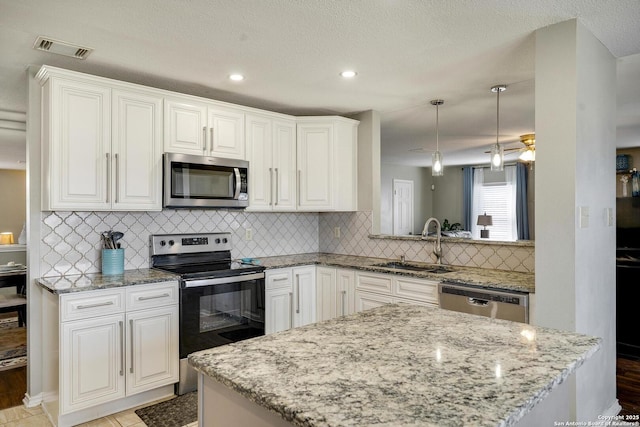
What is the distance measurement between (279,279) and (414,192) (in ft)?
22.7

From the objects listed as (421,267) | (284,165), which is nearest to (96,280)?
(284,165)

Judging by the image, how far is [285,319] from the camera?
363 centimetres

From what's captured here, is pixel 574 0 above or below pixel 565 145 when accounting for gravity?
above

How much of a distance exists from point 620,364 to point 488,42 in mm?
3027

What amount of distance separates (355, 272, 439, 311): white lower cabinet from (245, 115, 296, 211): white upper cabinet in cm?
103

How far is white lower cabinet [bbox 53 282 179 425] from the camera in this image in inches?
97.2

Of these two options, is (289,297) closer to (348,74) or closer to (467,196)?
(348,74)

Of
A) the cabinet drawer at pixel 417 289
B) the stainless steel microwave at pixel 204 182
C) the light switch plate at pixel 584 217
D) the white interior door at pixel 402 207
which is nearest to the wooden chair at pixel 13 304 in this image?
the stainless steel microwave at pixel 204 182

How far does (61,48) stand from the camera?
2498 millimetres

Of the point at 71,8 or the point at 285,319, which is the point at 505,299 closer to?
the point at 285,319

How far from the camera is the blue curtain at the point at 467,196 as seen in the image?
9.39 m

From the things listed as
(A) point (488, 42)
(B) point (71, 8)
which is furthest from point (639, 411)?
(B) point (71, 8)

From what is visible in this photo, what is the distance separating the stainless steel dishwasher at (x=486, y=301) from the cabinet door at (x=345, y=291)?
2.91 feet

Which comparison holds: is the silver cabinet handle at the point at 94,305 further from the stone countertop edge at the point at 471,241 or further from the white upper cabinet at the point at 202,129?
the stone countertop edge at the point at 471,241
